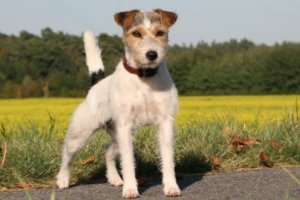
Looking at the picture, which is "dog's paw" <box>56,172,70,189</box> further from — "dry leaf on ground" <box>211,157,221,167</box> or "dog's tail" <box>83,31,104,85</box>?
"dry leaf on ground" <box>211,157,221,167</box>

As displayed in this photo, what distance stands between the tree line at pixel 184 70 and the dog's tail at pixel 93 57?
1386 inches

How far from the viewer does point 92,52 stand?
6141 mm

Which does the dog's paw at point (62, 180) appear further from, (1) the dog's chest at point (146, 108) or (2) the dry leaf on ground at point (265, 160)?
(2) the dry leaf on ground at point (265, 160)

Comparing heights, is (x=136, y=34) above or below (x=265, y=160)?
above

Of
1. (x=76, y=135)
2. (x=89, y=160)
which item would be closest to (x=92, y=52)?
(x=76, y=135)

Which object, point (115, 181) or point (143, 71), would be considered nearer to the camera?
point (143, 71)

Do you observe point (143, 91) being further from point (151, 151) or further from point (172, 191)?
point (151, 151)

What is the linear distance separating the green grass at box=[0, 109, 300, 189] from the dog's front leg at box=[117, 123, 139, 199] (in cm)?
112

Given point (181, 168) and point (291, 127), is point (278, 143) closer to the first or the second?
point (291, 127)

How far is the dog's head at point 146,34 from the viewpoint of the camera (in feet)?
15.0

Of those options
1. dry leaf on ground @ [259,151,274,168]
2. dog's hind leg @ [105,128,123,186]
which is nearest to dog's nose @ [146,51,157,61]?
dog's hind leg @ [105,128,123,186]

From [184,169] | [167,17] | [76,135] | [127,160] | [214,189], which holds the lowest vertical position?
[184,169]

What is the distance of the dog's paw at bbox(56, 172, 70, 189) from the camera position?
5.42m

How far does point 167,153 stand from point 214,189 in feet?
1.77
